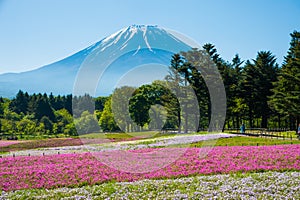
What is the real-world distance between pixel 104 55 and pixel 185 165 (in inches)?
380

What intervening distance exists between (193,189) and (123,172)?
15.1 feet

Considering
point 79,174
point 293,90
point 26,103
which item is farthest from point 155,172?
point 26,103

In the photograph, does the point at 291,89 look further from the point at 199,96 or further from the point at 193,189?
the point at 193,189

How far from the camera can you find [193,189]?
12.8m

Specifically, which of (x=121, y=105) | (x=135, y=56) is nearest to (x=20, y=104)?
(x=121, y=105)

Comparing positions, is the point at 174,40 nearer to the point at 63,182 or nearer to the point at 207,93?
the point at 63,182

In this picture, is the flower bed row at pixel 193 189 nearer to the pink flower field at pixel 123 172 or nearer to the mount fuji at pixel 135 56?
the pink flower field at pixel 123 172

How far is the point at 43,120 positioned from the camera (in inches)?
3221

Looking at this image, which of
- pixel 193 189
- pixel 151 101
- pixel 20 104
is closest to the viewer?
pixel 193 189

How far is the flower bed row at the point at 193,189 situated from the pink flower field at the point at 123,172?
110cm

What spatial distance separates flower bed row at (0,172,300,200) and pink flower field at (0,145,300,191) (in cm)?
110

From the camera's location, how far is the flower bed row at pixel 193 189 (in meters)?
12.0

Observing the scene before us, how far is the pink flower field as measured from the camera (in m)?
15.0

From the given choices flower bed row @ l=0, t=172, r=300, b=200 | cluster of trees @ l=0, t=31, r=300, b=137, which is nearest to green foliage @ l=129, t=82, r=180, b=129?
cluster of trees @ l=0, t=31, r=300, b=137
